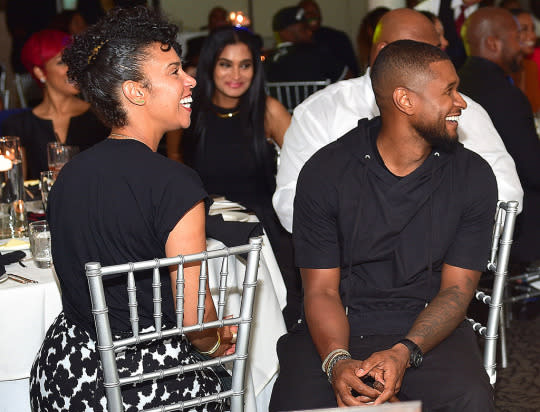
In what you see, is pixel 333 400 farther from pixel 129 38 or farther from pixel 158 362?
pixel 129 38

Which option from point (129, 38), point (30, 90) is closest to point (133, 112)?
point (129, 38)

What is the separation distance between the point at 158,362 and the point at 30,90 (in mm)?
6776

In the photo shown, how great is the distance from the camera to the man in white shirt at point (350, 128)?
8.75 feet

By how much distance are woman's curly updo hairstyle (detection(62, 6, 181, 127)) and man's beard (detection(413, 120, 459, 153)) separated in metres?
0.76

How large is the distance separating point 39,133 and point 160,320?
7.92 ft

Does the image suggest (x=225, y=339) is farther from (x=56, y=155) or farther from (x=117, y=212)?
(x=56, y=155)

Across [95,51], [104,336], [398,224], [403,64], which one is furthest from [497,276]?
[95,51]

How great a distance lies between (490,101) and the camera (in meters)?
3.41

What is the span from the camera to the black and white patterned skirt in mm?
1643

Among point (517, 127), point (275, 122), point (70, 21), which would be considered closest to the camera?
point (517, 127)

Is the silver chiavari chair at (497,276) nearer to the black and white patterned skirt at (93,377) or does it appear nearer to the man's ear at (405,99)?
the man's ear at (405,99)

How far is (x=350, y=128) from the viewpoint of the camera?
277 centimetres

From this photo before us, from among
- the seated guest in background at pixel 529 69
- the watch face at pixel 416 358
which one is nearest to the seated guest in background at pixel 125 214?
the watch face at pixel 416 358

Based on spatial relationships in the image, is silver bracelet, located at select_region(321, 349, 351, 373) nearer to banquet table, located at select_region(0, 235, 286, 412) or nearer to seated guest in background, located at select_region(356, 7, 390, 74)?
banquet table, located at select_region(0, 235, 286, 412)
